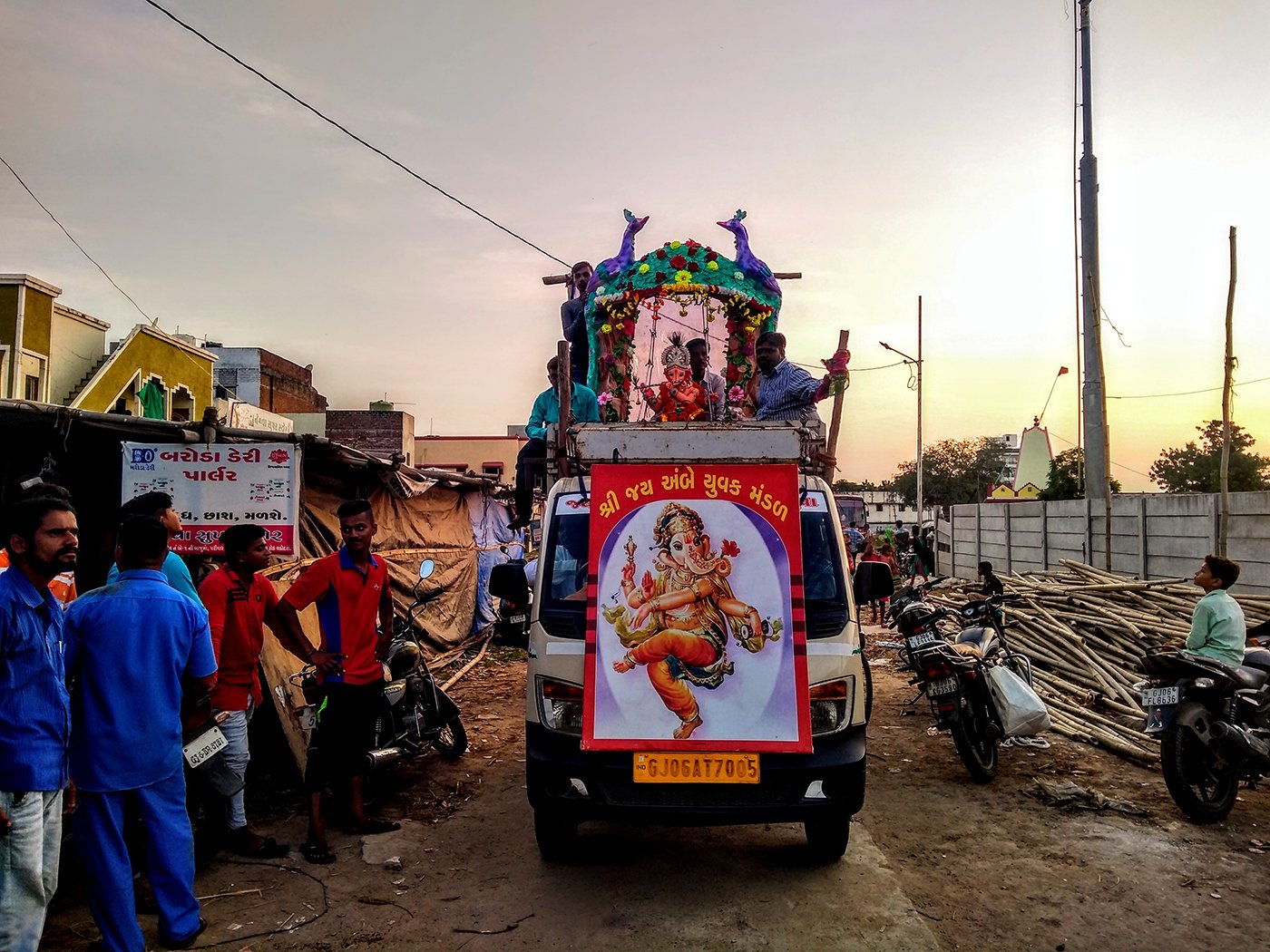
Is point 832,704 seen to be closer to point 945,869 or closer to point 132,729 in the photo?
point 945,869

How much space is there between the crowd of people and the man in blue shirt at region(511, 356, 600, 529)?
3571 millimetres

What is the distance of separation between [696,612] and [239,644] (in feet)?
8.70

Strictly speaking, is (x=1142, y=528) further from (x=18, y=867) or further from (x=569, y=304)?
(x=18, y=867)

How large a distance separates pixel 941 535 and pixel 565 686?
21.5 metres

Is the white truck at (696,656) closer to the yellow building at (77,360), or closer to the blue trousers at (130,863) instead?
the blue trousers at (130,863)

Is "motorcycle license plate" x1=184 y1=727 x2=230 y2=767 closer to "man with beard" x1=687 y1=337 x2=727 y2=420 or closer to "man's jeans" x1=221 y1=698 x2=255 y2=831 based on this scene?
"man's jeans" x1=221 y1=698 x2=255 y2=831

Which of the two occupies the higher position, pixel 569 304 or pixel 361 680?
pixel 569 304

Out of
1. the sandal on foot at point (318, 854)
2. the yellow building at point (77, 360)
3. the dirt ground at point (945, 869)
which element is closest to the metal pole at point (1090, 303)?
the dirt ground at point (945, 869)

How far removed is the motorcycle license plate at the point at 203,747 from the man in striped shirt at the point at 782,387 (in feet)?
13.1

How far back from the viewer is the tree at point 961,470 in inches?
2446

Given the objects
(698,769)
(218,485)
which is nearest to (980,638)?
(698,769)

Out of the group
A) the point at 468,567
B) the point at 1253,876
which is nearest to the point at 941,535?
the point at 468,567

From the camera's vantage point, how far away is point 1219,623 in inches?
235

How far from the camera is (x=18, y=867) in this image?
3135 mm
